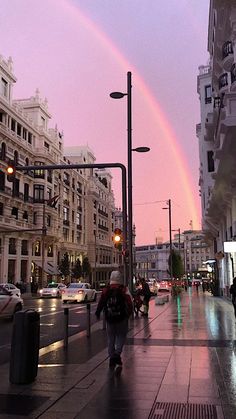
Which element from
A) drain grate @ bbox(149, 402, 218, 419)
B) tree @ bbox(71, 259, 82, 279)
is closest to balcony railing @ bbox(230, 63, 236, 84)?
drain grate @ bbox(149, 402, 218, 419)

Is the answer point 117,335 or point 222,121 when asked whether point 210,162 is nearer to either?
point 222,121

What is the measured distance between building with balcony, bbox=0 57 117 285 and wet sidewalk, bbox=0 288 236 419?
26158 millimetres

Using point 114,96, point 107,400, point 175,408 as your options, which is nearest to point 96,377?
point 107,400

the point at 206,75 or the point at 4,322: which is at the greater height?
the point at 206,75

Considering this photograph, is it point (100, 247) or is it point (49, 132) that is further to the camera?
point (100, 247)

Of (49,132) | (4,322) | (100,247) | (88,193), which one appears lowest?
(4,322)

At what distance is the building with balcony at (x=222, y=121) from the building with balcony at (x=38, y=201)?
1468cm

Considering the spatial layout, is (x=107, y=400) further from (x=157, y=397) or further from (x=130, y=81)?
(x=130, y=81)

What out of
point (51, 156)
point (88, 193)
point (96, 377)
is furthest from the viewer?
point (88, 193)

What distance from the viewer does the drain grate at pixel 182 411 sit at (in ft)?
17.5

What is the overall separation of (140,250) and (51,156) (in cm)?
12019

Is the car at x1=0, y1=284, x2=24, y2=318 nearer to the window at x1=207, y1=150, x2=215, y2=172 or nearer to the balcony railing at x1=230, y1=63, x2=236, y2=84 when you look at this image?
the balcony railing at x1=230, y1=63, x2=236, y2=84

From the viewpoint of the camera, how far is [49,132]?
67500 millimetres

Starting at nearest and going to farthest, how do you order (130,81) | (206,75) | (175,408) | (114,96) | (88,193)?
(175,408) < (114,96) < (130,81) < (206,75) < (88,193)
